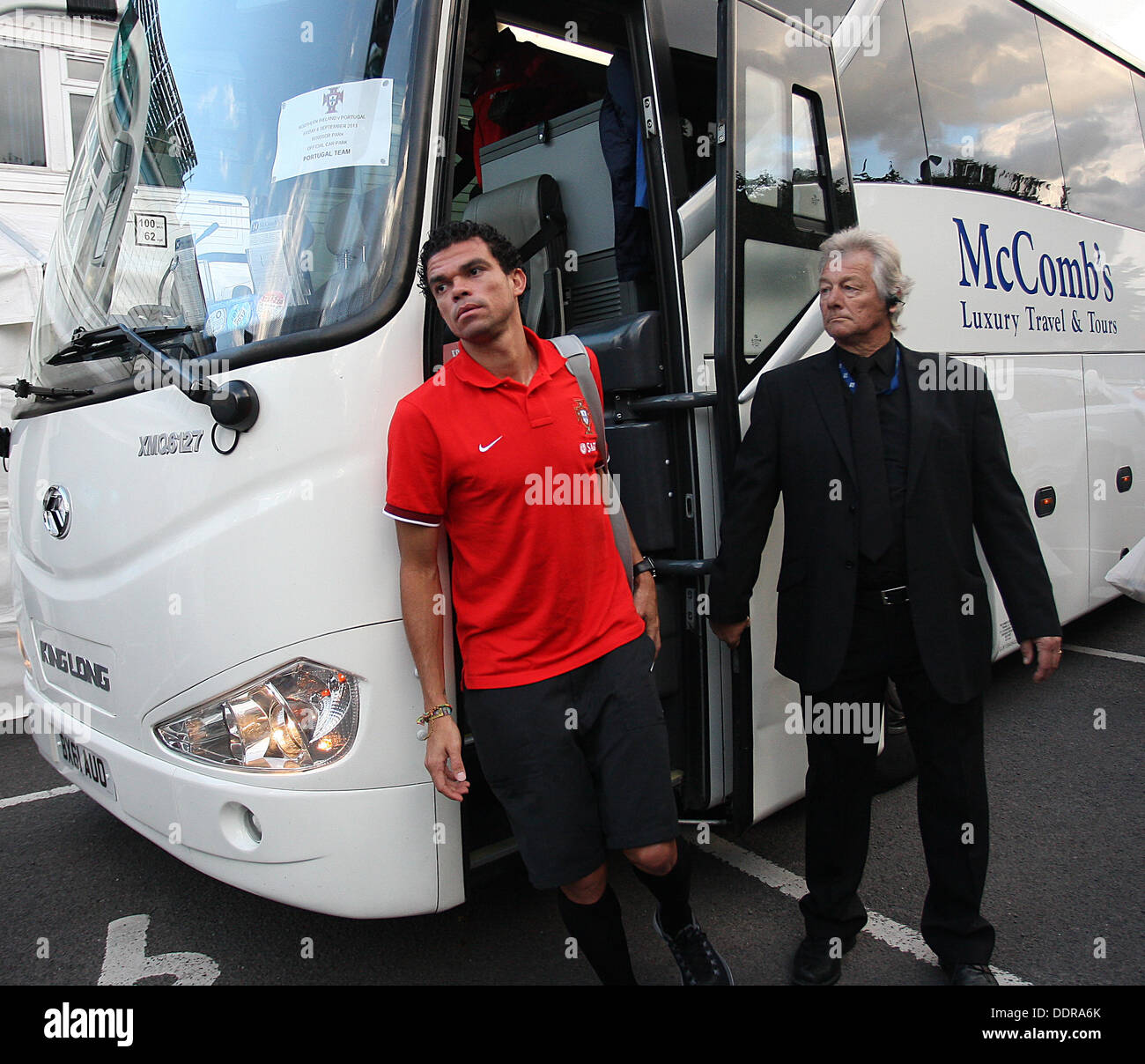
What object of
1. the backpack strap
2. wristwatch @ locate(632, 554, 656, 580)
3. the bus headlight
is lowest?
the bus headlight

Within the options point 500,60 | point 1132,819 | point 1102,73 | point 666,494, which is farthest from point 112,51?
point 1102,73

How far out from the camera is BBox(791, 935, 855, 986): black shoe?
2621mm

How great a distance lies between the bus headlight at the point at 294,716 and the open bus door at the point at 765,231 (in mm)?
1199

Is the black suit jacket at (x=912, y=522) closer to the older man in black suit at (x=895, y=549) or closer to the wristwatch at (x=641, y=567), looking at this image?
the older man in black suit at (x=895, y=549)

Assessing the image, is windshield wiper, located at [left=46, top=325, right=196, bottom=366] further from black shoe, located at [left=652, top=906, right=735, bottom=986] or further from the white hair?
black shoe, located at [left=652, top=906, right=735, bottom=986]

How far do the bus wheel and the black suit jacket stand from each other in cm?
118

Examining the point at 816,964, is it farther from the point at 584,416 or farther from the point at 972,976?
the point at 584,416

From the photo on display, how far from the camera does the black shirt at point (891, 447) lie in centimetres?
248

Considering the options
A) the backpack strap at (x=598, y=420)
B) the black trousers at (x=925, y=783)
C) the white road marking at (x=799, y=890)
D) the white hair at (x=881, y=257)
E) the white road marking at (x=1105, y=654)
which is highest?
the white hair at (x=881, y=257)

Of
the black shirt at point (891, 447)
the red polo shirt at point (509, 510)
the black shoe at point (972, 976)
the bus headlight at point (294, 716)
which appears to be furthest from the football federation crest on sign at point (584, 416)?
the black shoe at point (972, 976)

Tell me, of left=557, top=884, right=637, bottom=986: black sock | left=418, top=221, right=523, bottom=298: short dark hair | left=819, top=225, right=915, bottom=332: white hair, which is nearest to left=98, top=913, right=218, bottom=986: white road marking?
left=557, top=884, right=637, bottom=986: black sock

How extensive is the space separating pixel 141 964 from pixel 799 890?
7.05ft

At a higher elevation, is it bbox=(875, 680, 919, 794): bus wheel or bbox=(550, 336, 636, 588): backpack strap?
bbox=(550, 336, 636, 588): backpack strap
